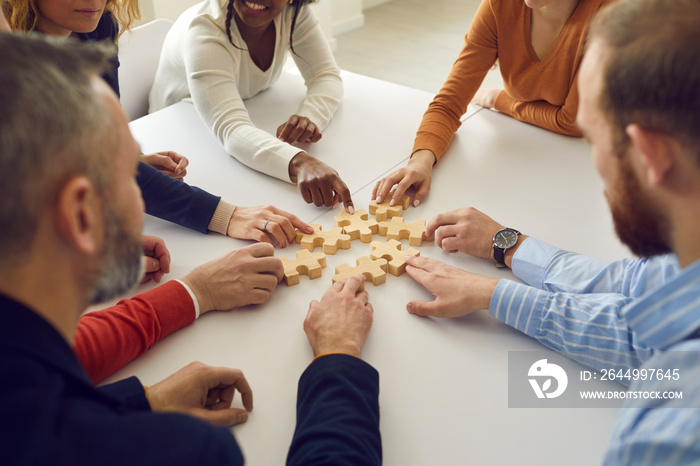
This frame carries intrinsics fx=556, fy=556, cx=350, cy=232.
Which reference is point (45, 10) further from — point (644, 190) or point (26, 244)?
point (644, 190)

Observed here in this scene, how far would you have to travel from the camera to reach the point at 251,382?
3.96 feet

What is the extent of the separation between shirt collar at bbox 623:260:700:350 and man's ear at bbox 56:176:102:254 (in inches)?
35.4

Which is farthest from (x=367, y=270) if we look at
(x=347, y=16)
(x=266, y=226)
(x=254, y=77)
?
(x=347, y=16)

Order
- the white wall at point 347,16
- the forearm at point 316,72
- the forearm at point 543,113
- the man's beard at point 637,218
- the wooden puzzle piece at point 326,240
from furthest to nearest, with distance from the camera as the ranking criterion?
the white wall at point 347,16 → the forearm at point 316,72 → the forearm at point 543,113 → the wooden puzzle piece at point 326,240 → the man's beard at point 637,218

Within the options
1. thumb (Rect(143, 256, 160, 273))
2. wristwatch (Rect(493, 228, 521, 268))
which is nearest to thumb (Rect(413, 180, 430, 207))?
wristwatch (Rect(493, 228, 521, 268))

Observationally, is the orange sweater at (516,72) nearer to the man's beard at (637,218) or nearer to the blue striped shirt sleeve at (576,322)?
the blue striped shirt sleeve at (576,322)

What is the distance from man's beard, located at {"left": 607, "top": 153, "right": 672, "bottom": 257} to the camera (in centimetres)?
92

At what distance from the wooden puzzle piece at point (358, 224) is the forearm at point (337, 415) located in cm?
55

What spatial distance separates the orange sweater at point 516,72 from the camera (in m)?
2.05

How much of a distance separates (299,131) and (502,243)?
93 centimetres

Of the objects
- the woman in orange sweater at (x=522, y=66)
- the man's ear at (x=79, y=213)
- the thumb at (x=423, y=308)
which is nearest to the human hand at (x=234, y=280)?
the thumb at (x=423, y=308)

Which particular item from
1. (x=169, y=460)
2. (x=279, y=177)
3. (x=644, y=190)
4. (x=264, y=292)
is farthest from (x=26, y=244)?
(x=279, y=177)

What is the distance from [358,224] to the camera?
1.71m

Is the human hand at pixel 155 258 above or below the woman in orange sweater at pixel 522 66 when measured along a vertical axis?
below
